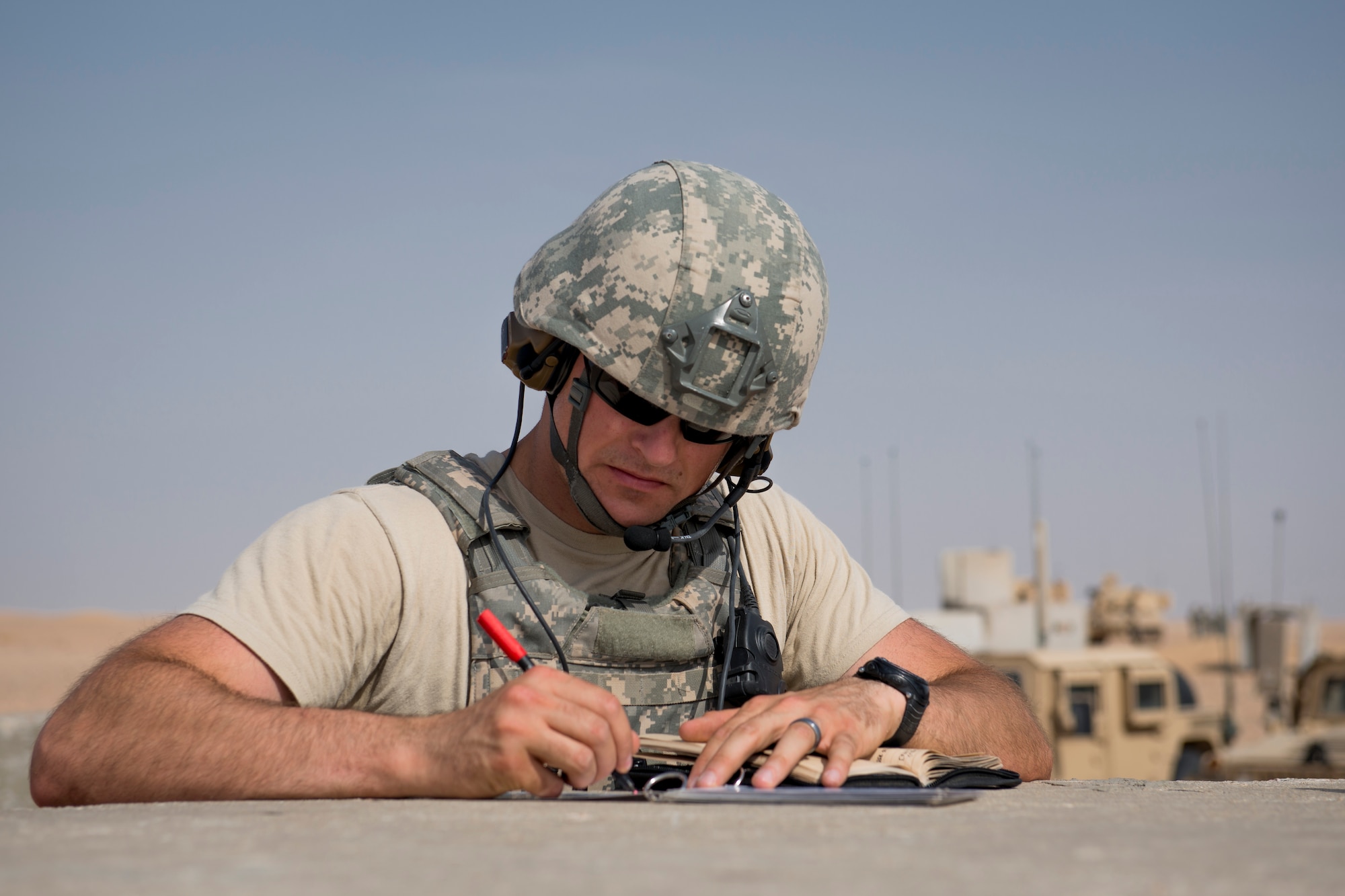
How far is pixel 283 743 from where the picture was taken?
6.78ft

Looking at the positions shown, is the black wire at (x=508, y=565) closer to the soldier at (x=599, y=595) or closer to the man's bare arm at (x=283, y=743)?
the soldier at (x=599, y=595)

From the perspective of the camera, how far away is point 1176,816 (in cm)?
164

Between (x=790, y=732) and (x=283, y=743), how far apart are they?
2.72 ft

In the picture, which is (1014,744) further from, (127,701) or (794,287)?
(127,701)

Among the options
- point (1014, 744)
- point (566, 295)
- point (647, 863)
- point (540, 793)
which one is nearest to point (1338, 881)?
point (647, 863)

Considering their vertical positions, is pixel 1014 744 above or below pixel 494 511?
below

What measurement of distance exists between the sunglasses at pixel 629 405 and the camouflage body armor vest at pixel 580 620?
323 millimetres

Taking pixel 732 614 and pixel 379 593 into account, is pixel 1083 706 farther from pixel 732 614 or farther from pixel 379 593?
pixel 379 593

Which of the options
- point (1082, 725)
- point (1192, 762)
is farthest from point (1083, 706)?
point (1192, 762)

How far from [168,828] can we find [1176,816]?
1.26 metres

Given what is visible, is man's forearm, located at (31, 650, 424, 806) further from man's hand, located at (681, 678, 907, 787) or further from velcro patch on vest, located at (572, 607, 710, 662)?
velcro patch on vest, located at (572, 607, 710, 662)

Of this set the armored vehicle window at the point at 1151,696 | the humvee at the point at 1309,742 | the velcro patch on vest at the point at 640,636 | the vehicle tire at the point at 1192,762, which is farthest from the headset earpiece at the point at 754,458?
the vehicle tire at the point at 1192,762

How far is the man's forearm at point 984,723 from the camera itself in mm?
2596

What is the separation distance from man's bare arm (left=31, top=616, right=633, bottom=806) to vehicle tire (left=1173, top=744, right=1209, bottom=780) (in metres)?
12.0
